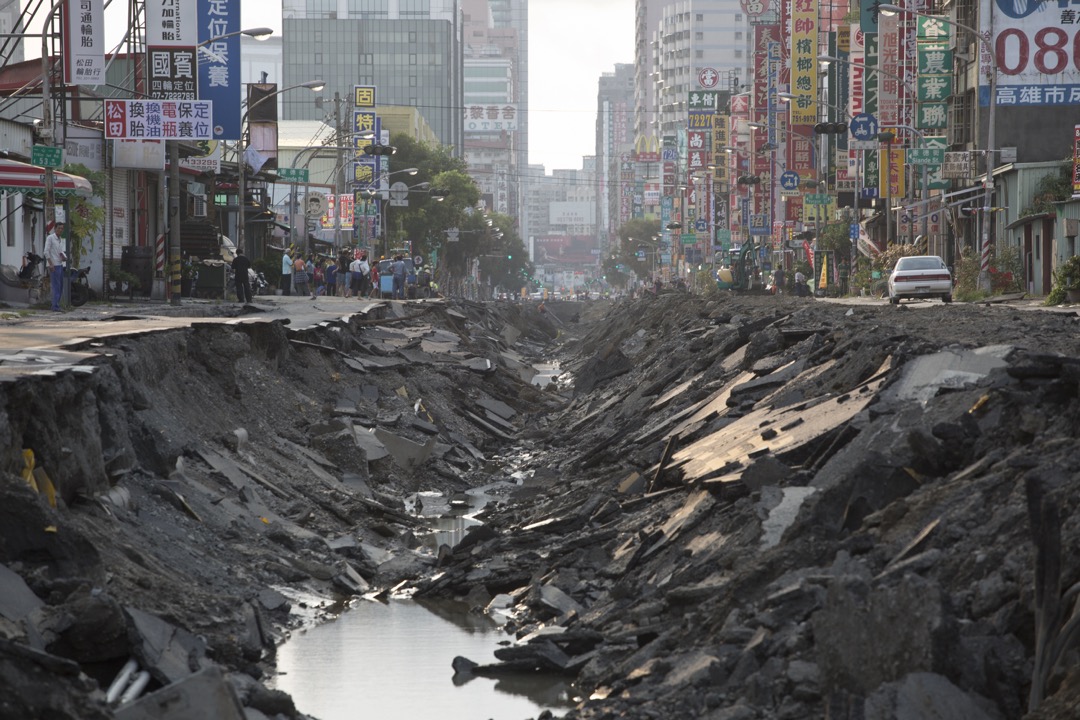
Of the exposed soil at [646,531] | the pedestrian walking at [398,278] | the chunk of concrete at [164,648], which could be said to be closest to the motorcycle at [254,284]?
the pedestrian walking at [398,278]

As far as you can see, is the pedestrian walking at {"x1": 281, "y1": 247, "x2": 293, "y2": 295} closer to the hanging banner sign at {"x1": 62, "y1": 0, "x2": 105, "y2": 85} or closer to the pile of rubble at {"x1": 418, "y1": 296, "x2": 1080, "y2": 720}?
the hanging banner sign at {"x1": 62, "y1": 0, "x2": 105, "y2": 85}

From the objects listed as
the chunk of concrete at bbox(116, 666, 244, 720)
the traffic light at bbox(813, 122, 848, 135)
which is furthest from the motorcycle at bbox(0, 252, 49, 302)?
the traffic light at bbox(813, 122, 848, 135)

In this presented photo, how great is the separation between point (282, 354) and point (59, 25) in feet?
59.9

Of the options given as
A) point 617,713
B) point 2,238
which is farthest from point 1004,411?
point 2,238

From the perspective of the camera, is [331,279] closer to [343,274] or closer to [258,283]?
[343,274]

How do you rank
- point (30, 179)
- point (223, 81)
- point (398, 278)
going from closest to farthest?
point (30, 179)
point (223, 81)
point (398, 278)

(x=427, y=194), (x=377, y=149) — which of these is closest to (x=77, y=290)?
(x=377, y=149)

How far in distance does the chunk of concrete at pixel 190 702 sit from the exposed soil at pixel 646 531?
0.89ft

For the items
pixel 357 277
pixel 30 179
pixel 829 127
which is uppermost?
pixel 829 127

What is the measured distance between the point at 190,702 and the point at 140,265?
3766 centimetres

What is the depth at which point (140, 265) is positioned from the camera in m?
43.8

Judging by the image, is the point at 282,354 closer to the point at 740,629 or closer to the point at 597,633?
the point at 597,633

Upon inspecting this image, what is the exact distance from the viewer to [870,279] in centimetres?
6438

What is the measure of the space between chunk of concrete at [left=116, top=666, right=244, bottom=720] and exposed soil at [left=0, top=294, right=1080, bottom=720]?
0.89 ft
